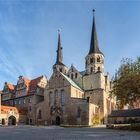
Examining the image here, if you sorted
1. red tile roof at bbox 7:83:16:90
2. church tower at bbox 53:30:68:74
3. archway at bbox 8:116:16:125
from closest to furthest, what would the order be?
archway at bbox 8:116:16:125, red tile roof at bbox 7:83:16:90, church tower at bbox 53:30:68:74

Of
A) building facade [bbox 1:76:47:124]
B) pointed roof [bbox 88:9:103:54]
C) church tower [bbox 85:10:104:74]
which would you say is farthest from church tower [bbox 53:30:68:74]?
pointed roof [bbox 88:9:103:54]

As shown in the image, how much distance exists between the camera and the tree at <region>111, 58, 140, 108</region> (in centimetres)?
3821

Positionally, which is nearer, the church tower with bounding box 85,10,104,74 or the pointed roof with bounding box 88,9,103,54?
the church tower with bounding box 85,10,104,74

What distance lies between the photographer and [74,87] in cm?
7256

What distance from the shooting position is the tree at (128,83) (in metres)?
38.2

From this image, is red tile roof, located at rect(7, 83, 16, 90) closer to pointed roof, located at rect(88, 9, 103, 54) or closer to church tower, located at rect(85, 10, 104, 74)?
church tower, located at rect(85, 10, 104, 74)

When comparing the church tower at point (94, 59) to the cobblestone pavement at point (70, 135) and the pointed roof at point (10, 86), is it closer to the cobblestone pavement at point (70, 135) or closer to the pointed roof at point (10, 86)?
the pointed roof at point (10, 86)

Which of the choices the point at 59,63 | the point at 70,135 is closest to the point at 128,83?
the point at 70,135

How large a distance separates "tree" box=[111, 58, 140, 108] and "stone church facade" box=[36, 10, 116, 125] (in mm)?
23491

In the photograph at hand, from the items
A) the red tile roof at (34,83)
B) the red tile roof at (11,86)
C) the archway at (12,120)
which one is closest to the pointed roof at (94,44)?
the red tile roof at (34,83)

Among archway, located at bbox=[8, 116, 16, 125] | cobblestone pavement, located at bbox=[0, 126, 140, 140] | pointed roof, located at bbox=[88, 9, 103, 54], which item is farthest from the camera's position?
pointed roof, located at bbox=[88, 9, 103, 54]

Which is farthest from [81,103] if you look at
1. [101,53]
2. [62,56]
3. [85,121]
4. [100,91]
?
[62,56]

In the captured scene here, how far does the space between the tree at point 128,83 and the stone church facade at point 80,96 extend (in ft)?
77.1

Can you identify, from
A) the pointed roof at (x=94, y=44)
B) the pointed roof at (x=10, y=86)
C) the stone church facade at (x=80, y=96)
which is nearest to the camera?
the stone church facade at (x=80, y=96)
